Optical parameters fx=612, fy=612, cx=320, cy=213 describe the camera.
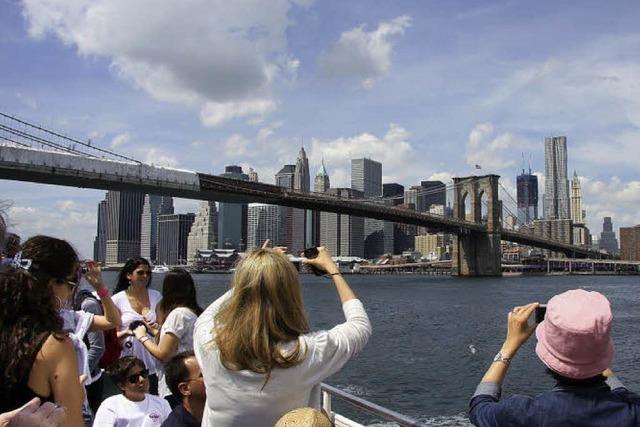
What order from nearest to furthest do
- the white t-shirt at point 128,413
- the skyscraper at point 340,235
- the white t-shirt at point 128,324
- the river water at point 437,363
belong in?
the white t-shirt at point 128,413, the white t-shirt at point 128,324, the river water at point 437,363, the skyscraper at point 340,235

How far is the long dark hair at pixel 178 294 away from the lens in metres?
3.12

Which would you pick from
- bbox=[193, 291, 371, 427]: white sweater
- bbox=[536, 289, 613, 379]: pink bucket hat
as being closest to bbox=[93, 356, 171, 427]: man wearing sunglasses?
bbox=[193, 291, 371, 427]: white sweater

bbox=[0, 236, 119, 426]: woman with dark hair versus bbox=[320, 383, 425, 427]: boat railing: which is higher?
bbox=[0, 236, 119, 426]: woman with dark hair

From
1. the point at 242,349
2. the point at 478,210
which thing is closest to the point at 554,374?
the point at 242,349

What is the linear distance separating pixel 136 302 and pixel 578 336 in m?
2.88

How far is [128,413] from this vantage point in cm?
280

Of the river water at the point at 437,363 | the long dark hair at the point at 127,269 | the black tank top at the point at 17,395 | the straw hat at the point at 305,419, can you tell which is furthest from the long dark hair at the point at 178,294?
the river water at the point at 437,363

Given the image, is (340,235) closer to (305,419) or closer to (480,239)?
(480,239)

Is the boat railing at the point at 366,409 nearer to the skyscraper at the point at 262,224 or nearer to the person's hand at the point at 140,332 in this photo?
the person's hand at the point at 140,332

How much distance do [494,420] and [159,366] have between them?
→ 2.24 meters

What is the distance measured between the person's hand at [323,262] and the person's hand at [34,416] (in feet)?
2.70

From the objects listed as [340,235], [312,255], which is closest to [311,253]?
[312,255]

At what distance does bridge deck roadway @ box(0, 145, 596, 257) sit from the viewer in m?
33.2

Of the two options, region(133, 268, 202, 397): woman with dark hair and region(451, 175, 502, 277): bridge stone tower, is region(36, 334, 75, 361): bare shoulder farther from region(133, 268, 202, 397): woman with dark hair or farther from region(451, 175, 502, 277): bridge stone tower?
region(451, 175, 502, 277): bridge stone tower
